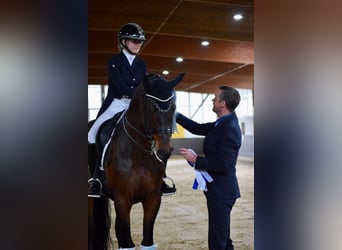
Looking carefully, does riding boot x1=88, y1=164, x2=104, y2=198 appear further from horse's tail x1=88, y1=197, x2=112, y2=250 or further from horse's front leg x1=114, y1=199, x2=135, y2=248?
horse's tail x1=88, y1=197, x2=112, y2=250

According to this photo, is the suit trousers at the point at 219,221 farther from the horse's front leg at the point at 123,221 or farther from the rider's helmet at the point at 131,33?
the rider's helmet at the point at 131,33

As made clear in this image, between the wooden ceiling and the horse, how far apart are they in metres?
2.63

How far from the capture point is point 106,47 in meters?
5.89

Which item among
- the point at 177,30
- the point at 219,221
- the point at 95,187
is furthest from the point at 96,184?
the point at 177,30

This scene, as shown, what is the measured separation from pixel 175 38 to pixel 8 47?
18.0 feet

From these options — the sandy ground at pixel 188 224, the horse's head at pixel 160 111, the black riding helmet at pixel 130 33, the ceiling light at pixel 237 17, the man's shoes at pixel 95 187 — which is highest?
the ceiling light at pixel 237 17

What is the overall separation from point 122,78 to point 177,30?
357cm

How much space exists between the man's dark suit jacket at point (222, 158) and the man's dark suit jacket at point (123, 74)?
52cm

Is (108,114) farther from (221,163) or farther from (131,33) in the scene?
(221,163)

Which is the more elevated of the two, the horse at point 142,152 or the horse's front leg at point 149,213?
the horse at point 142,152

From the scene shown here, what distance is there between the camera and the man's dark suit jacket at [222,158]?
1.67 m

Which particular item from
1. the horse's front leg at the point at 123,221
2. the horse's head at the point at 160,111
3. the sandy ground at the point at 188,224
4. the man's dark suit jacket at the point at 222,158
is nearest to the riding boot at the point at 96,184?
the horse's front leg at the point at 123,221

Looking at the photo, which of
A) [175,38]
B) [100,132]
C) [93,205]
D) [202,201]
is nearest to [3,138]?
[100,132]

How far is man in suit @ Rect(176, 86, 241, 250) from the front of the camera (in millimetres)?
1672
